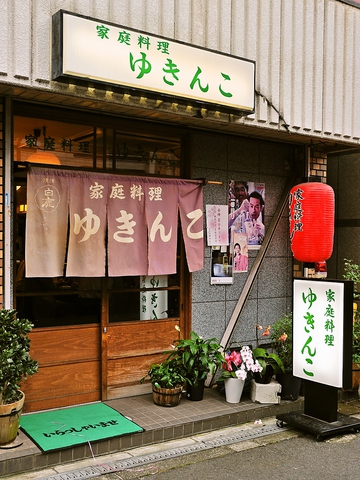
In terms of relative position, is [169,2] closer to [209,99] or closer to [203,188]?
[209,99]

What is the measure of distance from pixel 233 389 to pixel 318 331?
1603 mm

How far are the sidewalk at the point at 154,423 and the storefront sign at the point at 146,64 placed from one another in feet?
13.9

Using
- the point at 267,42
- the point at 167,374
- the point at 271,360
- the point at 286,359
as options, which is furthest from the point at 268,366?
the point at 267,42

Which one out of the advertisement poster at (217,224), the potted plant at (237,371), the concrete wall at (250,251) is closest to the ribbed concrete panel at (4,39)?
the concrete wall at (250,251)

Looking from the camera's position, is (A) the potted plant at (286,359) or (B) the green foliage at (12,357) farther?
(A) the potted plant at (286,359)

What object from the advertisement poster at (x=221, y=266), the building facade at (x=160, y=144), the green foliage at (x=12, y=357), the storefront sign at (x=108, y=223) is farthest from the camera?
the advertisement poster at (x=221, y=266)

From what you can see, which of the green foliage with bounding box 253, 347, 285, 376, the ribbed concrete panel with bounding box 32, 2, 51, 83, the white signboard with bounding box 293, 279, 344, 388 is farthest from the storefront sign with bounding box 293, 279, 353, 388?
the ribbed concrete panel with bounding box 32, 2, 51, 83

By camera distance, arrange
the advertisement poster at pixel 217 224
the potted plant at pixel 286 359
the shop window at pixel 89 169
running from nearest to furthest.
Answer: the shop window at pixel 89 169 < the potted plant at pixel 286 359 < the advertisement poster at pixel 217 224

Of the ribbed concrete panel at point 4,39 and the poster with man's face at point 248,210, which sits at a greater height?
the ribbed concrete panel at point 4,39

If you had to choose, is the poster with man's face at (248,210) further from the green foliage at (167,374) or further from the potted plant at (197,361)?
the green foliage at (167,374)

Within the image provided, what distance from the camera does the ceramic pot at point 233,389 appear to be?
7.67 meters

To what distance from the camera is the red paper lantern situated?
7.52 meters

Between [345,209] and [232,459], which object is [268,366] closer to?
[232,459]

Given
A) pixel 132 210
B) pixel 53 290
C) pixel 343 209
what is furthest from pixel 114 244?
pixel 343 209
